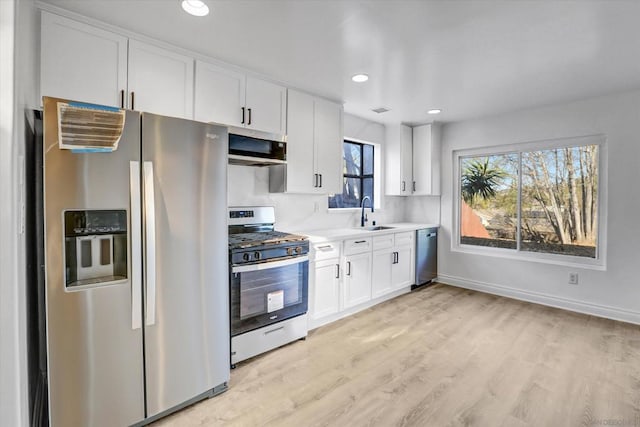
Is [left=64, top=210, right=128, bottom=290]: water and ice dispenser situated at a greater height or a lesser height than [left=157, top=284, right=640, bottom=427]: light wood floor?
greater

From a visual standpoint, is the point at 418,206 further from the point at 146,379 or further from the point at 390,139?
the point at 146,379

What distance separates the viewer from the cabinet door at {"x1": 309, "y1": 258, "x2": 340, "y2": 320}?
3197 mm

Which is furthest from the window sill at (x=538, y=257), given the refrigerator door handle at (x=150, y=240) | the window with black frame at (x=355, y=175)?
the refrigerator door handle at (x=150, y=240)

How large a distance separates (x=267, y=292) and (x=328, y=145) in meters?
1.82

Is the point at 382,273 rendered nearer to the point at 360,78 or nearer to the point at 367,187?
the point at 367,187

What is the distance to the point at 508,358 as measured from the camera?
266 cm

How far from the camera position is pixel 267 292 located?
267 cm

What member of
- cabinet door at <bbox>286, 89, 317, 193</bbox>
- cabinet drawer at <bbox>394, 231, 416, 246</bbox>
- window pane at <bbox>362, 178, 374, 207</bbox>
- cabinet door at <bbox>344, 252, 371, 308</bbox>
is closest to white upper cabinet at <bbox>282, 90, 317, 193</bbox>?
cabinet door at <bbox>286, 89, 317, 193</bbox>

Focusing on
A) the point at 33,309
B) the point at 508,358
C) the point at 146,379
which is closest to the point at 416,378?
the point at 508,358

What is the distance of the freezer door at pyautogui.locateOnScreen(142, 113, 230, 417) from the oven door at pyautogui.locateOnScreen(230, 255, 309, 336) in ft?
0.99

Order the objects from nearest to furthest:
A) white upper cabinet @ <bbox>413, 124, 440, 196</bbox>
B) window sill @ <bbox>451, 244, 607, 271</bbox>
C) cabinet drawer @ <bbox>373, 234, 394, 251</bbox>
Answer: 1. window sill @ <bbox>451, 244, 607, 271</bbox>
2. cabinet drawer @ <bbox>373, 234, 394, 251</bbox>
3. white upper cabinet @ <bbox>413, 124, 440, 196</bbox>

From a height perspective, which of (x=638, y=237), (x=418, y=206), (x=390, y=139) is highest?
(x=390, y=139)

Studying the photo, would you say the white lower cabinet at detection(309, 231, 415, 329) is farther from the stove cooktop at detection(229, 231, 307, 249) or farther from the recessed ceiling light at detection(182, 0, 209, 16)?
the recessed ceiling light at detection(182, 0, 209, 16)

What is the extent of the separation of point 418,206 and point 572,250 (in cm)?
209
